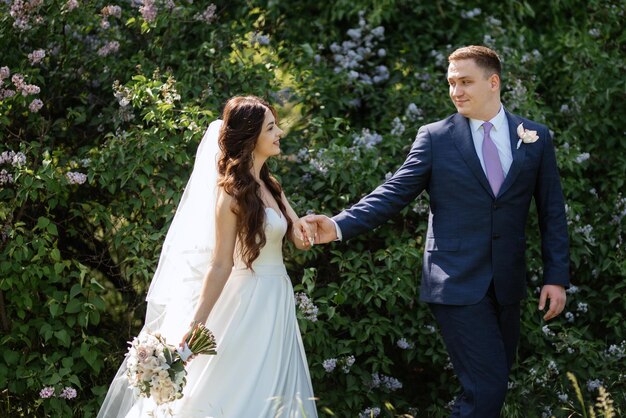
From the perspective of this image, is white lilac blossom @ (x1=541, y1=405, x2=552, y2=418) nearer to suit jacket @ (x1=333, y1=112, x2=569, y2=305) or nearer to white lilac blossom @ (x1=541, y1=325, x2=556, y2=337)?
white lilac blossom @ (x1=541, y1=325, x2=556, y2=337)

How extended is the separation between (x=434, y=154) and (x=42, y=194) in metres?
2.14

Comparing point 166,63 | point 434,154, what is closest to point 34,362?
point 166,63

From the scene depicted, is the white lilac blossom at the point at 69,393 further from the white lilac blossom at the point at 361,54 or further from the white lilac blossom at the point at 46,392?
the white lilac blossom at the point at 361,54

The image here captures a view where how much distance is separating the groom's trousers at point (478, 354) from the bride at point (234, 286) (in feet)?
2.21

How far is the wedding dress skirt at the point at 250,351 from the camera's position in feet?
13.4

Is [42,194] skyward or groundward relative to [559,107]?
groundward

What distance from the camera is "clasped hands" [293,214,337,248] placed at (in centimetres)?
432

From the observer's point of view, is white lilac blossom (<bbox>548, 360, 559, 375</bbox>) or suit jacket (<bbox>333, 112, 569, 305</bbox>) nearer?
suit jacket (<bbox>333, 112, 569, 305</bbox>)

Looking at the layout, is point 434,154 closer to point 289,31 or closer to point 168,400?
point 168,400

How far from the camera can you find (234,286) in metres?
4.24

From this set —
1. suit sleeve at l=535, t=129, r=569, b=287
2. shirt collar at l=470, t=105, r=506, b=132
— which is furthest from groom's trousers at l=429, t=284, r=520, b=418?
shirt collar at l=470, t=105, r=506, b=132

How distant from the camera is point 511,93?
5.72 m

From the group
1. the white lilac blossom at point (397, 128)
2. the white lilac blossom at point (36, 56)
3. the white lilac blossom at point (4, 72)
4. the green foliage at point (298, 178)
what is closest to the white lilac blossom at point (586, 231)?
the green foliage at point (298, 178)

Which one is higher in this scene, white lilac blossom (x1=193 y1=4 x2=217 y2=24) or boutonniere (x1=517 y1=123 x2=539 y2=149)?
white lilac blossom (x1=193 y1=4 x2=217 y2=24)
